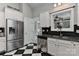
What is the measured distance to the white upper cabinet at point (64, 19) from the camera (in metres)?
2.54

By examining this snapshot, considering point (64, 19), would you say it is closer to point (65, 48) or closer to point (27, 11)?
point (65, 48)

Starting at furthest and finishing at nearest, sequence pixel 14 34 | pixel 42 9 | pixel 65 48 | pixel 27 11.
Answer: pixel 27 11
pixel 42 9
pixel 14 34
pixel 65 48

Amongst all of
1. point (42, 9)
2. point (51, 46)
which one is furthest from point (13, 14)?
point (51, 46)

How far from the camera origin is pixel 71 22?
2.55 meters

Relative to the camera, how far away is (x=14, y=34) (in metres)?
3.16

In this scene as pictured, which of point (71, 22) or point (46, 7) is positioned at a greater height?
point (46, 7)

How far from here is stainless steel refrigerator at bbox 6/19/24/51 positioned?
9.72 ft

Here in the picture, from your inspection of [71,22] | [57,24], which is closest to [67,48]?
[71,22]

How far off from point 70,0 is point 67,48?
153cm

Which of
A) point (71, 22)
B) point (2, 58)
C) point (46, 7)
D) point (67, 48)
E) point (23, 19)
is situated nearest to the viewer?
point (2, 58)

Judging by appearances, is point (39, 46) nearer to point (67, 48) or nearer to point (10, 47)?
point (10, 47)

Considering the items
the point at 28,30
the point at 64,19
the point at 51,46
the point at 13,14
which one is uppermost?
the point at 13,14

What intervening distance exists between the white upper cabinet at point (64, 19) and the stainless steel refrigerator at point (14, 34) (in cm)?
137

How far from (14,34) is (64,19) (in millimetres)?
1959
